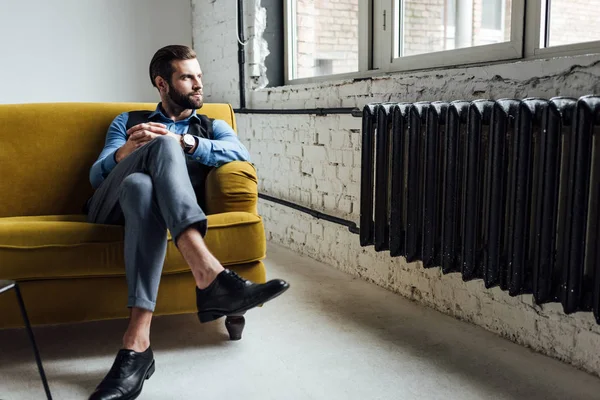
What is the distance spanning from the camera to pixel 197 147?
2.13 metres

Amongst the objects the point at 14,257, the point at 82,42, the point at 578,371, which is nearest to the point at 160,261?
the point at 14,257

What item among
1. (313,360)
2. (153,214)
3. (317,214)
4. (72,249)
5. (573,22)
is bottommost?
(313,360)

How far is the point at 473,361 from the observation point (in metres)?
1.89

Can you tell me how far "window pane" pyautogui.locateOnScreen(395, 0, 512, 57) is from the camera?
2.22 metres

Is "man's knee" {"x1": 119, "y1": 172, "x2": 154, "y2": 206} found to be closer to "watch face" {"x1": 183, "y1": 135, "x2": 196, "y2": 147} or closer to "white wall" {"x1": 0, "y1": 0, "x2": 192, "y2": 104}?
"watch face" {"x1": 183, "y1": 135, "x2": 196, "y2": 147}

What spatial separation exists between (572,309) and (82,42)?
3.84 m

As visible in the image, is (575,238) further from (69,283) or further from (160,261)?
(69,283)

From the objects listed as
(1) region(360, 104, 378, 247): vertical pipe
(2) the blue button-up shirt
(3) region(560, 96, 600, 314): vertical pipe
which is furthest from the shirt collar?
(3) region(560, 96, 600, 314): vertical pipe

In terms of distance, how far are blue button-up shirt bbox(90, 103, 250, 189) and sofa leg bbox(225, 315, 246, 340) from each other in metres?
0.58

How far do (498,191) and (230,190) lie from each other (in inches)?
36.9

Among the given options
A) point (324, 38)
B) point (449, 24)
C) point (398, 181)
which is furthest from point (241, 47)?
point (398, 181)

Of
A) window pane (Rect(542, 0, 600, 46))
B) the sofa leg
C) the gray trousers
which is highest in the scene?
window pane (Rect(542, 0, 600, 46))

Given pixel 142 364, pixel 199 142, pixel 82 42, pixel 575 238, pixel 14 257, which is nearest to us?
pixel 575 238

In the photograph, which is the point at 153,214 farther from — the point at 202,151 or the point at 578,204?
the point at 578,204
